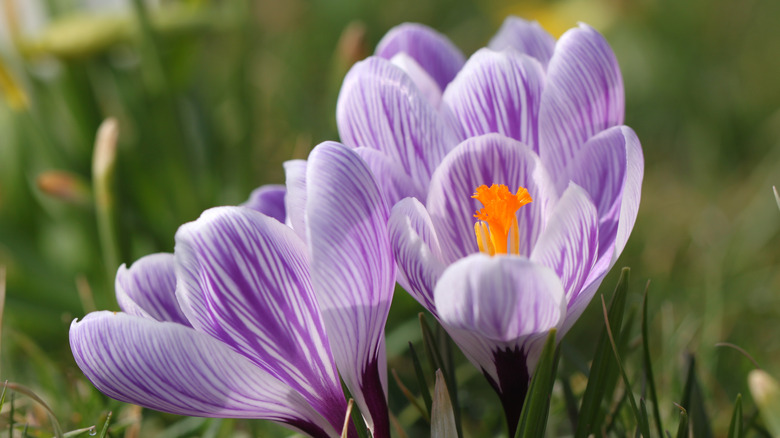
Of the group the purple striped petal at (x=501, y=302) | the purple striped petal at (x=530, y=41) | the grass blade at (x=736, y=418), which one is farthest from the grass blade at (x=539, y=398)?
the purple striped petal at (x=530, y=41)

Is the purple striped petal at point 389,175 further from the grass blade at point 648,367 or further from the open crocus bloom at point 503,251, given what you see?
the grass blade at point 648,367

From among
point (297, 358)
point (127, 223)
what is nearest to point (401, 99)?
point (297, 358)

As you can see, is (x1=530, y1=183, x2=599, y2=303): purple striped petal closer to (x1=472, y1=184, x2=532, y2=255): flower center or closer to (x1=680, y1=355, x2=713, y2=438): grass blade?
(x1=472, y1=184, x2=532, y2=255): flower center

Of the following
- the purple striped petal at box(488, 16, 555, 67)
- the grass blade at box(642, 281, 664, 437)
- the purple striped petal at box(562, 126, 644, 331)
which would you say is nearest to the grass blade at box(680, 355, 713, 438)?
the grass blade at box(642, 281, 664, 437)

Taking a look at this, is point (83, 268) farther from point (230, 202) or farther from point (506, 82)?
point (506, 82)

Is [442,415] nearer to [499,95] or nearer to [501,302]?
[501,302]

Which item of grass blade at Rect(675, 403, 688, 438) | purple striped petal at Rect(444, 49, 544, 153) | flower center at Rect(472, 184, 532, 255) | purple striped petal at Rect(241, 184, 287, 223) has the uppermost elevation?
purple striped petal at Rect(444, 49, 544, 153)
